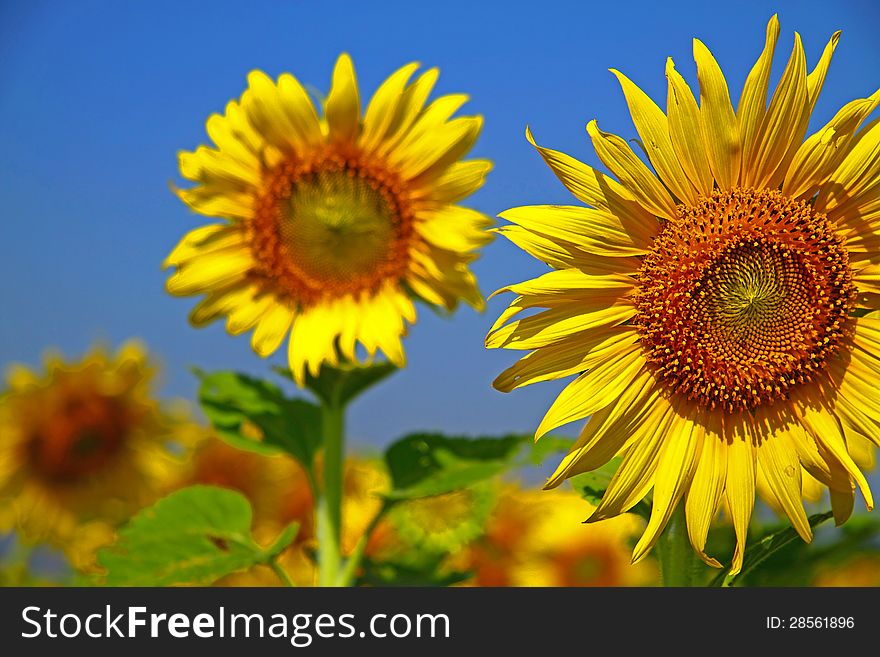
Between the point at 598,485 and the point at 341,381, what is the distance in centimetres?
137

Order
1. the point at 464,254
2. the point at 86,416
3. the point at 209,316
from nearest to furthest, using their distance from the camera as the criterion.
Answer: the point at 464,254 < the point at 209,316 < the point at 86,416

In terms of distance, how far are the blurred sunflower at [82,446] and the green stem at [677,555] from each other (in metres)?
3.74

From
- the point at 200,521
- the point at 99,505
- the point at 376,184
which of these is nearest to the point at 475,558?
the point at 200,521

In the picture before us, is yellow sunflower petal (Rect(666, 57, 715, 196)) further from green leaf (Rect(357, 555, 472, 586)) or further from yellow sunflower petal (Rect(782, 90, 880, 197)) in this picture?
green leaf (Rect(357, 555, 472, 586))

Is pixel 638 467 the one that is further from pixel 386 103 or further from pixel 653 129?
pixel 386 103

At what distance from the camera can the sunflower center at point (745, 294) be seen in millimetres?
2225

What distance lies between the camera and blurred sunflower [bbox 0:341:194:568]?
18.1 feet

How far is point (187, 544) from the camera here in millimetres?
3258

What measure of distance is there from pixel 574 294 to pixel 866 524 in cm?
192

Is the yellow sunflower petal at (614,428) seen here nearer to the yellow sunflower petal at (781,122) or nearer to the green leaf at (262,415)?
the yellow sunflower petal at (781,122)

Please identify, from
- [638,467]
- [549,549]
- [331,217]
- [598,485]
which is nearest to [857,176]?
[638,467]

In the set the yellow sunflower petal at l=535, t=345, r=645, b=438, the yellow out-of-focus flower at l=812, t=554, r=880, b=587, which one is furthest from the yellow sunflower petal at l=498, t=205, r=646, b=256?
the yellow out-of-focus flower at l=812, t=554, r=880, b=587
